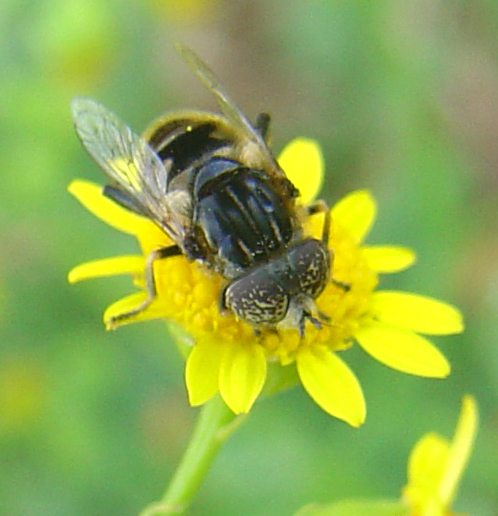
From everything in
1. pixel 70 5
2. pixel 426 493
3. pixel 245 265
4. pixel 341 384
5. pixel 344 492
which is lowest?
pixel 344 492

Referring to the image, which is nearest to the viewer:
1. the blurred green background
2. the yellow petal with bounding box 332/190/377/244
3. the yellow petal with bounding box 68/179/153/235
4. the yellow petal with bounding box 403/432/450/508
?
the yellow petal with bounding box 403/432/450/508

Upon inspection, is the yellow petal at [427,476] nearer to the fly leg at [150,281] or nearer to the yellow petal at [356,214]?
the yellow petal at [356,214]

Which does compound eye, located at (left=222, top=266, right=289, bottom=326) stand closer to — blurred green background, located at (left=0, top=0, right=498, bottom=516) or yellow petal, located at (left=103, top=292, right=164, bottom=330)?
yellow petal, located at (left=103, top=292, right=164, bottom=330)

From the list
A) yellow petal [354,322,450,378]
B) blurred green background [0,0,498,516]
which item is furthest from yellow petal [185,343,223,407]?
blurred green background [0,0,498,516]

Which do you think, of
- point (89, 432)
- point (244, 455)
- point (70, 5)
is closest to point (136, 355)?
point (89, 432)

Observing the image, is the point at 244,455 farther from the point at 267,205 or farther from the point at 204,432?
the point at 267,205
